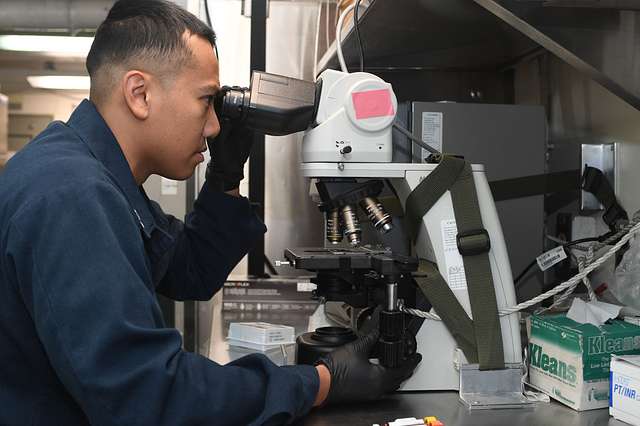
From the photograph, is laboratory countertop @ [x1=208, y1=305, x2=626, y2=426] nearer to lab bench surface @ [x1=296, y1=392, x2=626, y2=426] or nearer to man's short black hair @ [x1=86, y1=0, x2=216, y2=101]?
lab bench surface @ [x1=296, y1=392, x2=626, y2=426]

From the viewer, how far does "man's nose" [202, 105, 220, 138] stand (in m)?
1.10

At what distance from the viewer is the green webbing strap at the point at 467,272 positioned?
3.59 feet

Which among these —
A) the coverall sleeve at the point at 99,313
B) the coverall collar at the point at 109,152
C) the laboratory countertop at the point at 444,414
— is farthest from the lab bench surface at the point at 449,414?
the coverall collar at the point at 109,152

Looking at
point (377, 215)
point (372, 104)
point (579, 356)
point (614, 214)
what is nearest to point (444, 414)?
point (579, 356)

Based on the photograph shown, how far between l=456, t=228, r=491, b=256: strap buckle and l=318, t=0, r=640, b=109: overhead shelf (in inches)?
15.1

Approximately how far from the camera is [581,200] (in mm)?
1639

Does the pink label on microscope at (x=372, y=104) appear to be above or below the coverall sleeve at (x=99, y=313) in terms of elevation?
above

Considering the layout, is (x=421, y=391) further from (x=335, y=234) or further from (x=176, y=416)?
(x=176, y=416)

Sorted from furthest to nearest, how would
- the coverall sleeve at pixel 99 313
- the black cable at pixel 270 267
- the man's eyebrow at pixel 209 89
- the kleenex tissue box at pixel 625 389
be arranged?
the black cable at pixel 270 267 → the man's eyebrow at pixel 209 89 → the kleenex tissue box at pixel 625 389 → the coverall sleeve at pixel 99 313

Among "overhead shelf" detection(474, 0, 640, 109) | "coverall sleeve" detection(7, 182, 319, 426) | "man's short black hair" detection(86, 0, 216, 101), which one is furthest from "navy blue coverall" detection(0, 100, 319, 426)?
"overhead shelf" detection(474, 0, 640, 109)

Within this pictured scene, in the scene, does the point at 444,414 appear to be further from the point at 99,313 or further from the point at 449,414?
the point at 99,313

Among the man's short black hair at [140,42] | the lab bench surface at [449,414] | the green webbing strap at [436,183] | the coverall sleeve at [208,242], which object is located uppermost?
the man's short black hair at [140,42]

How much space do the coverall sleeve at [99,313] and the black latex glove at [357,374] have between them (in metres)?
0.25

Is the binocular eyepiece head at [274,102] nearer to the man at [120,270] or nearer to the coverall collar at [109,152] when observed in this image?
the man at [120,270]
